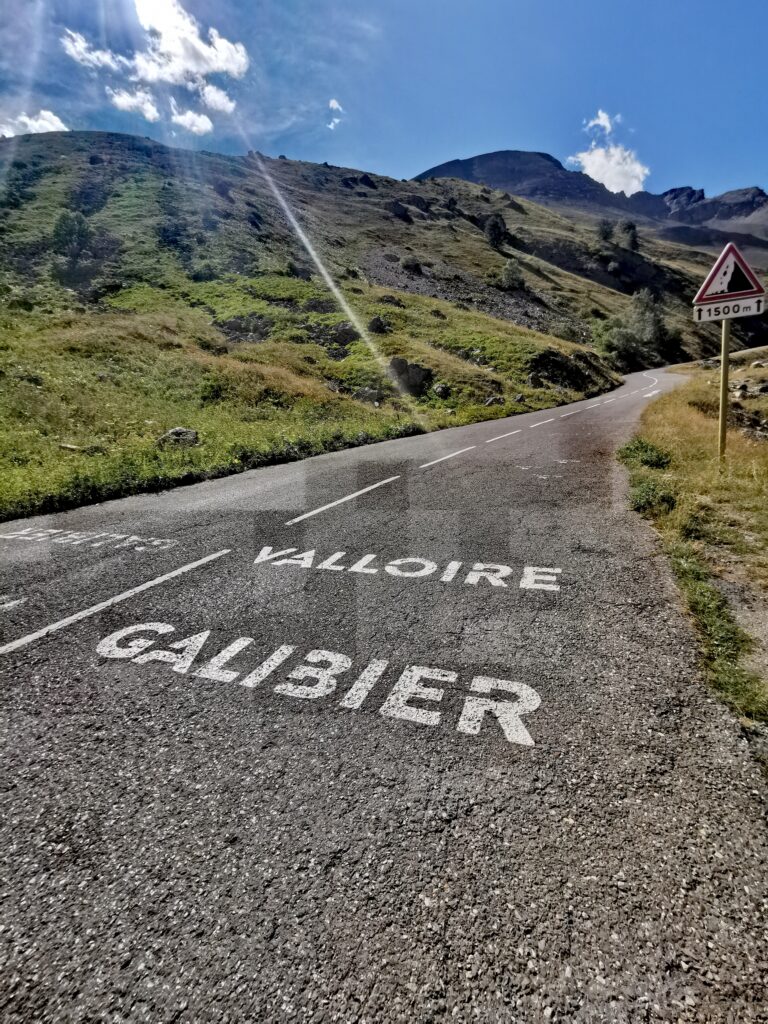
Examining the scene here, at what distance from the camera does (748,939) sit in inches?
69.4

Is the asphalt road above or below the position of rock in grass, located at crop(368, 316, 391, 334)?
below

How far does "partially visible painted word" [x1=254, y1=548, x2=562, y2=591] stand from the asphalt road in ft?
0.17

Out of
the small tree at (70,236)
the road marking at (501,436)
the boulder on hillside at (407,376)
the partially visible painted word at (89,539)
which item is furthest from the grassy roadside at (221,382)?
the small tree at (70,236)

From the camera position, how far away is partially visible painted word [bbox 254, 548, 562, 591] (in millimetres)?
Result: 4832

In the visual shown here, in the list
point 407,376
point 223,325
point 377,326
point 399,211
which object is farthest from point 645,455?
point 399,211

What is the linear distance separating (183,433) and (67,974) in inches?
536

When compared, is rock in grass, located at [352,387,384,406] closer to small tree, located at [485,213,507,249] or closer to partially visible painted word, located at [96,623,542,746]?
partially visible painted word, located at [96,623,542,746]

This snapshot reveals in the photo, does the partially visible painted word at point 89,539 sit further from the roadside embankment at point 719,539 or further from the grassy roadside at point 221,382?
the roadside embankment at point 719,539

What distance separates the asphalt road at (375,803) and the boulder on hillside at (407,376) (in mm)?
23924

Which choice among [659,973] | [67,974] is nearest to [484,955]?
[659,973]

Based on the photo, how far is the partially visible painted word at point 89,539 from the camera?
20.4ft

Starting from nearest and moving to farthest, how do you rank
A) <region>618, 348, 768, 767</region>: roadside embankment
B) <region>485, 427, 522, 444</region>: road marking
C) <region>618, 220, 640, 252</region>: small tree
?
1. <region>618, 348, 768, 767</region>: roadside embankment
2. <region>485, 427, 522, 444</region>: road marking
3. <region>618, 220, 640, 252</region>: small tree

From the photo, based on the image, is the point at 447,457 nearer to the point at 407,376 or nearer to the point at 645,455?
the point at 645,455

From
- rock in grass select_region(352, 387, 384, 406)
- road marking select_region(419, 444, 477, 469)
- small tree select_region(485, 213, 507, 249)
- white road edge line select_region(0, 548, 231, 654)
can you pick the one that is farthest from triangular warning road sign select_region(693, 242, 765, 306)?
small tree select_region(485, 213, 507, 249)
